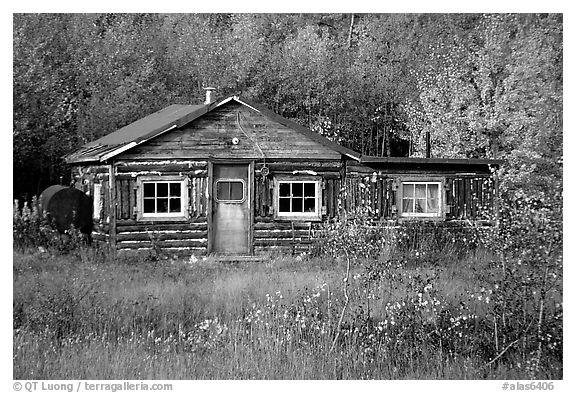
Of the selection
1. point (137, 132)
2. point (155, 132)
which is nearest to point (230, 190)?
point (155, 132)

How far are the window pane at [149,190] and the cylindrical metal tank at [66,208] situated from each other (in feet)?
4.31

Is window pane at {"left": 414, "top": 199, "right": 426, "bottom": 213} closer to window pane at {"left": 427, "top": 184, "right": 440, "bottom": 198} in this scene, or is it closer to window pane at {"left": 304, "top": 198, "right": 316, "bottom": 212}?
window pane at {"left": 427, "top": 184, "right": 440, "bottom": 198}

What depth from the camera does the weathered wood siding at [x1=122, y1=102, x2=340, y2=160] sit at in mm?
16047

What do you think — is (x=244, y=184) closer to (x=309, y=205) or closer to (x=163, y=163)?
(x=309, y=205)

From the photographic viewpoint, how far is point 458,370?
953 cm

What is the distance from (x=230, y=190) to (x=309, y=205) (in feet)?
5.67

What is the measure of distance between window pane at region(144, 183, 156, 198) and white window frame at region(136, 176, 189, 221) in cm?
9

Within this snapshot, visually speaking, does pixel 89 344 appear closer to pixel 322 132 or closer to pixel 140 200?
pixel 140 200

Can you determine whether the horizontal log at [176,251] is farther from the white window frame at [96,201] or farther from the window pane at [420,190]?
the window pane at [420,190]

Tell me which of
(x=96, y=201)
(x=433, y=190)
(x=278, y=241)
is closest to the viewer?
(x=278, y=241)

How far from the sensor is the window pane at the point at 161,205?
1620cm

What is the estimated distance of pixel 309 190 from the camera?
1683 cm

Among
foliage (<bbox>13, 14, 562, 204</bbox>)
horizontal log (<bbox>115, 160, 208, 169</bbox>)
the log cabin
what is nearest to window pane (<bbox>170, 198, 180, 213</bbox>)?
the log cabin

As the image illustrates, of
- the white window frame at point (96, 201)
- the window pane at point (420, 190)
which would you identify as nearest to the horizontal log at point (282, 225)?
the window pane at point (420, 190)
